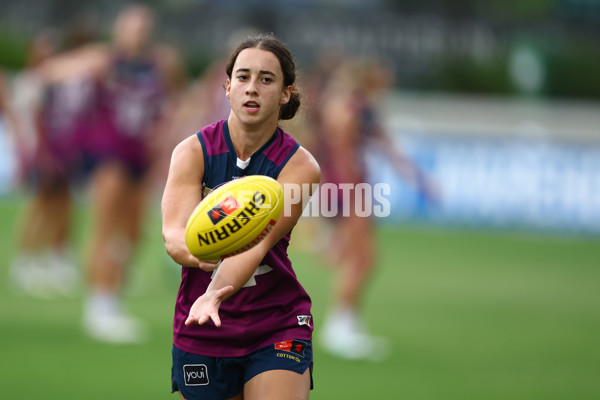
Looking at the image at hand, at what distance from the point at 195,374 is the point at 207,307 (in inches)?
17.7

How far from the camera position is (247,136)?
158 inches

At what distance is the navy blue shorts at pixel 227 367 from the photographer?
404cm

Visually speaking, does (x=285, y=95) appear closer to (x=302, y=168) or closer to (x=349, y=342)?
(x=302, y=168)

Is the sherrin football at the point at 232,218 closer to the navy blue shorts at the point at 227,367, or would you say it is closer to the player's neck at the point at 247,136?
the player's neck at the point at 247,136

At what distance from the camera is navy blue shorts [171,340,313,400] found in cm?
404

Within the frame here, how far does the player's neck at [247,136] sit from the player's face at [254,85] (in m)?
0.08

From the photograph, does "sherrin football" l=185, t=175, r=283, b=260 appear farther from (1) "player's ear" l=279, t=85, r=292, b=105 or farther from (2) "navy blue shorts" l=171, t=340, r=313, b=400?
(2) "navy blue shorts" l=171, t=340, r=313, b=400

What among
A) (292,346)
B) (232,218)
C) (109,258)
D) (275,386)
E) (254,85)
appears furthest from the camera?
(109,258)

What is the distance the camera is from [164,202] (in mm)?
3900

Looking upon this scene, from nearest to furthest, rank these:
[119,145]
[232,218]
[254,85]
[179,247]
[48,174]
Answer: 1. [232,218]
2. [179,247]
3. [254,85]
4. [119,145]
5. [48,174]

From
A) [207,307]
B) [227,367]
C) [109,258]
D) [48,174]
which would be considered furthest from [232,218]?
[48,174]

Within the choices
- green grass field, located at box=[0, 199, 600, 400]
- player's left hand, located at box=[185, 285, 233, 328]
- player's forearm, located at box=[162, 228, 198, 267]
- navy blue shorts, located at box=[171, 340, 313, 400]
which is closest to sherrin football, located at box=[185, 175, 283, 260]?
player's forearm, located at box=[162, 228, 198, 267]

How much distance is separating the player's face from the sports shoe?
4.99 meters

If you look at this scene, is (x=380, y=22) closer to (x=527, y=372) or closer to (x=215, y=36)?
(x=215, y=36)
